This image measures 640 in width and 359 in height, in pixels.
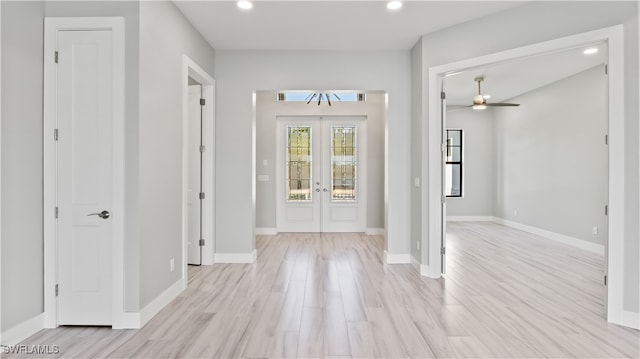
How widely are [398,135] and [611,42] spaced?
2401 mm

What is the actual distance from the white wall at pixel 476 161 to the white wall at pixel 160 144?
722 cm

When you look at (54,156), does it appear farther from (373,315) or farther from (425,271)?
(425,271)

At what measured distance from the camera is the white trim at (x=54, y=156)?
106 inches

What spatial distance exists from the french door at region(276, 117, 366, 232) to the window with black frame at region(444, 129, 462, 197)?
300cm

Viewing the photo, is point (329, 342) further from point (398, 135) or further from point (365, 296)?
point (398, 135)

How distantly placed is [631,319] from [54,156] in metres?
4.89

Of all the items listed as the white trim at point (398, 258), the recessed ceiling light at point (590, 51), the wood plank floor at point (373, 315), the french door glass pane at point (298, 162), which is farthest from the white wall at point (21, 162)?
the recessed ceiling light at point (590, 51)

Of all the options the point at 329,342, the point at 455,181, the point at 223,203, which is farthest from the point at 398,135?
the point at 455,181

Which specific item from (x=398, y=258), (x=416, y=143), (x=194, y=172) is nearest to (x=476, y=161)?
(x=416, y=143)

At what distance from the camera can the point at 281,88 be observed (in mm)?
4758

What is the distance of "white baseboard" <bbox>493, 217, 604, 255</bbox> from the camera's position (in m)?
5.45

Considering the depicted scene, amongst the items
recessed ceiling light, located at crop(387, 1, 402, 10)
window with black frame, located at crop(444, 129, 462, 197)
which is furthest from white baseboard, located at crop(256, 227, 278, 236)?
recessed ceiling light, located at crop(387, 1, 402, 10)

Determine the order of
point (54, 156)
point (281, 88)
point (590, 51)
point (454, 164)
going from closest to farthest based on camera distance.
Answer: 1. point (54, 156)
2. point (590, 51)
3. point (281, 88)
4. point (454, 164)

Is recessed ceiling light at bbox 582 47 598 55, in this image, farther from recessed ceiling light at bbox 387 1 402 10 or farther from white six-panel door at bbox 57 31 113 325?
white six-panel door at bbox 57 31 113 325
